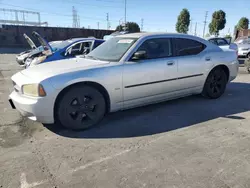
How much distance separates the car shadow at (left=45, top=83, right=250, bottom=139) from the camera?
3613 millimetres

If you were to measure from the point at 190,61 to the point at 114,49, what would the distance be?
162 cm

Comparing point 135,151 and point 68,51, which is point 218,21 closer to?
point 68,51

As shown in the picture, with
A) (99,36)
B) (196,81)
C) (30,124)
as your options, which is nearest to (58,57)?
→ (30,124)

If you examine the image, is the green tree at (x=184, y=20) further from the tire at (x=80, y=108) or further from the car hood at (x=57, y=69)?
the tire at (x=80, y=108)

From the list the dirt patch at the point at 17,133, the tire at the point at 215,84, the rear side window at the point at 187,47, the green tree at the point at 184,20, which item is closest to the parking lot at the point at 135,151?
the dirt patch at the point at 17,133

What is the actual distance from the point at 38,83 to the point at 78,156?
4.01ft

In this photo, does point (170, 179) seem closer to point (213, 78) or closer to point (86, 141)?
point (86, 141)

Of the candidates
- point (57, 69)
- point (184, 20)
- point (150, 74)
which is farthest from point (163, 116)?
point (184, 20)

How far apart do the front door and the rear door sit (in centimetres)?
18

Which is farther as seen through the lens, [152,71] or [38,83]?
[152,71]

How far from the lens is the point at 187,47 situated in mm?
4766

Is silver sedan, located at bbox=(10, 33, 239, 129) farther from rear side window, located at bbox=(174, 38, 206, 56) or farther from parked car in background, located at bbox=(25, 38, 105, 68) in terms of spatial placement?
parked car in background, located at bbox=(25, 38, 105, 68)

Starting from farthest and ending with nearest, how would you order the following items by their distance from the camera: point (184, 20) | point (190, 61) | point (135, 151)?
point (184, 20) < point (190, 61) < point (135, 151)

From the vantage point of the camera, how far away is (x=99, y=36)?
32188 millimetres
